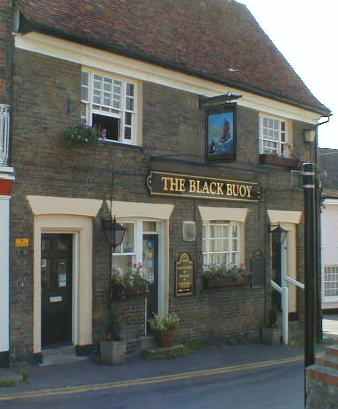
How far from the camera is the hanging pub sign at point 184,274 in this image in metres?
13.6

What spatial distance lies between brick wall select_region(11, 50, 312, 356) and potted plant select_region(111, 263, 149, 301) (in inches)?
8.0

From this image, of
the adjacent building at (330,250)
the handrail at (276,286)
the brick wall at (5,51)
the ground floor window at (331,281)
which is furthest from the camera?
the ground floor window at (331,281)

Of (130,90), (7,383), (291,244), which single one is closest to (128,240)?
(130,90)

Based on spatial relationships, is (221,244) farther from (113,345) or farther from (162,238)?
(113,345)

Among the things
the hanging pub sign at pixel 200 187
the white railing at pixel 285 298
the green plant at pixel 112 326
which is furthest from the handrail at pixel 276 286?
the green plant at pixel 112 326

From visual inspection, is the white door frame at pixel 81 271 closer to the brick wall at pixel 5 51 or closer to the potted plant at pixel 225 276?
the brick wall at pixel 5 51

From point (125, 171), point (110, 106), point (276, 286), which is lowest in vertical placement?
point (276, 286)

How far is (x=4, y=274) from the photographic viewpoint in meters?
10.3

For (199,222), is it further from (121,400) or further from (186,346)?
(121,400)

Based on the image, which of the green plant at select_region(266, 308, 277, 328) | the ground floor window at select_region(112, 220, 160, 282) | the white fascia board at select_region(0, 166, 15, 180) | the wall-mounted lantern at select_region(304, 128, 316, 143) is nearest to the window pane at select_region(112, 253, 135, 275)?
the ground floor window at select_region(112, 220, 160, 282)

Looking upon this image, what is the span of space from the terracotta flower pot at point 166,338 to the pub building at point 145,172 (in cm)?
34

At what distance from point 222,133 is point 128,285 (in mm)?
4082

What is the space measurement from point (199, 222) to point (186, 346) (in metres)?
2.80

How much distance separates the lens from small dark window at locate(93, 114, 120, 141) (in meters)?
12.4
